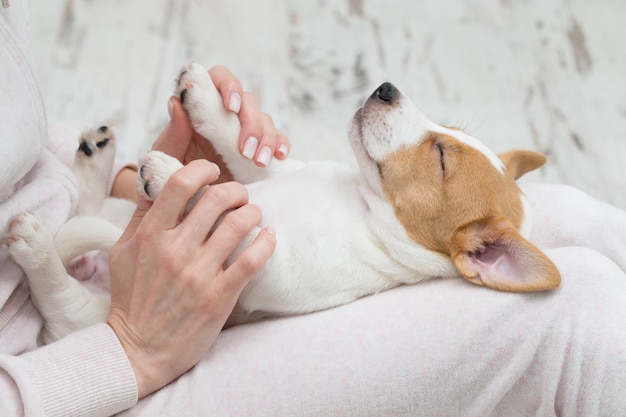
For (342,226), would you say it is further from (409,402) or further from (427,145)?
(409,402)

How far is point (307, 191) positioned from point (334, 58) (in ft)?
4.97

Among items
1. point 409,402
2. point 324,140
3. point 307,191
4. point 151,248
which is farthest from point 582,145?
point 151,248

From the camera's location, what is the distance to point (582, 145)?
2553 mm

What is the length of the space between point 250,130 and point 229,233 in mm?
344

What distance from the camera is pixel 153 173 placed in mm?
1266

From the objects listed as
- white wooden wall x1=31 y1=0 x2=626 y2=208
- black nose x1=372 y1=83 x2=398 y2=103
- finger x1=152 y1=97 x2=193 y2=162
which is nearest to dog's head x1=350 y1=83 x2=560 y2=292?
black nose x1=372 y1=83 x2=398 y2=103

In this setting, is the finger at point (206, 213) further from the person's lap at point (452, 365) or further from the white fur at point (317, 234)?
the person's lap at point (452, 365)

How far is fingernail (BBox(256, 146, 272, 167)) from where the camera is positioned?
4.77ft

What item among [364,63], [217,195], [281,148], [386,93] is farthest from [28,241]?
[364,63]

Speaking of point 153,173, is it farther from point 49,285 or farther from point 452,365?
point 452,365

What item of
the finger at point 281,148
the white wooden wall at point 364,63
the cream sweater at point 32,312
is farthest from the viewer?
the white wooden wall at point 364,63

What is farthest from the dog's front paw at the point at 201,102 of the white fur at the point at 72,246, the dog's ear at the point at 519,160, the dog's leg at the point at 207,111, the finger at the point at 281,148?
the dog's ear at the point at 519,160

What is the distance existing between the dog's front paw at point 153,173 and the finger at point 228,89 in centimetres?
24

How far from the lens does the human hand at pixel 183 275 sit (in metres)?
1.16
